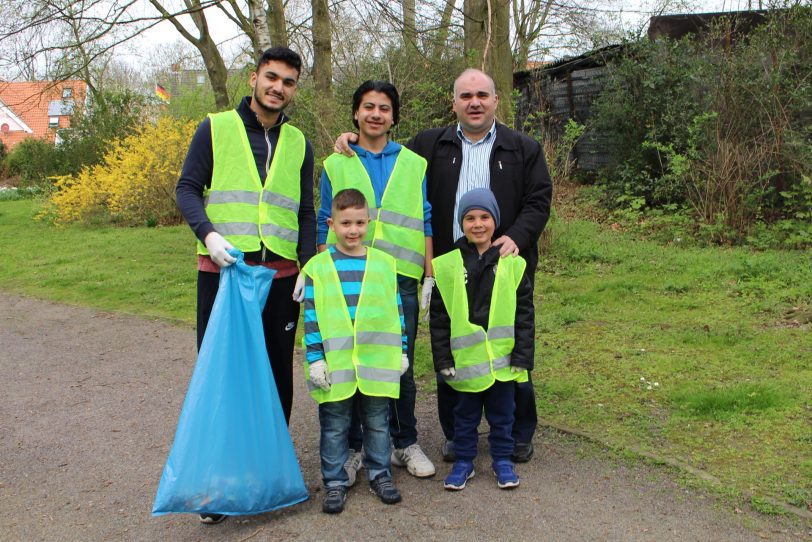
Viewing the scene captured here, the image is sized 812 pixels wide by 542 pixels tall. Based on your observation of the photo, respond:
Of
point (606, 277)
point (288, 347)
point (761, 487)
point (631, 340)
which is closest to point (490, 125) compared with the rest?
point (288, 347)

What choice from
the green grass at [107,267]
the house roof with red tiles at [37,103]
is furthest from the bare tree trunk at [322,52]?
the house roof with red tiles at [37,103]

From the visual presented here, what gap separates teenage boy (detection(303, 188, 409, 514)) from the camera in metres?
3.36

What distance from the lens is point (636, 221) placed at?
10.5m

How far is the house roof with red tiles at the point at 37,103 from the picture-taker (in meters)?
13.2

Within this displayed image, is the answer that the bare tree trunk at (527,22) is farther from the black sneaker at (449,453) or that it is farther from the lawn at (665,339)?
the black sneaker at (449,453)

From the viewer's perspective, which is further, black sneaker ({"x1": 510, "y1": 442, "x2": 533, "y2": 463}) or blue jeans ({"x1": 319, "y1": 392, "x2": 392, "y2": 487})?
black sneaker ({"x1": 510, "y1": 442, "x2": 533, "y2": 463})

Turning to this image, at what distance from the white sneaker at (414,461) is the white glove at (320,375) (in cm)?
75

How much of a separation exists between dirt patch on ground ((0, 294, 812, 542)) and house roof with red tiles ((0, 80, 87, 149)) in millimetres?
9529

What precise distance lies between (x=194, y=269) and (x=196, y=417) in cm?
762

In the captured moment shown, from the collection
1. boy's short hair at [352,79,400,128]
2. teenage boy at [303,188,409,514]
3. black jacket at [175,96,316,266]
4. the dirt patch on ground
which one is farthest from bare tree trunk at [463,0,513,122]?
teenage boy at [303,188,409,514]

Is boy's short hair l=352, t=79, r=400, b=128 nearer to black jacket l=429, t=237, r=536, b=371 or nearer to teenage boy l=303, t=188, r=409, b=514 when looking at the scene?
teenage boy l=303, t=188, r=409, b=514

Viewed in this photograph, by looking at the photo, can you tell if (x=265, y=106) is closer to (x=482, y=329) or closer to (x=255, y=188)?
(x=255, y=188)

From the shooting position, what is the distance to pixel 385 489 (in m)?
3.49

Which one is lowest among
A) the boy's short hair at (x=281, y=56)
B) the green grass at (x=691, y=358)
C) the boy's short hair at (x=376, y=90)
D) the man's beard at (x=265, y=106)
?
the green grass at (x=691, y=358)
